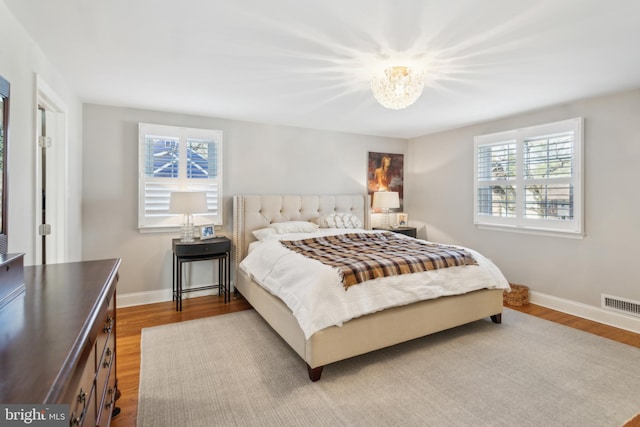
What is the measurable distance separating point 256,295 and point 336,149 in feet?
8.96

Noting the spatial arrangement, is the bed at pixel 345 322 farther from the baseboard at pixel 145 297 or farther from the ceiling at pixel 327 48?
the ceiling at pixel 327 48

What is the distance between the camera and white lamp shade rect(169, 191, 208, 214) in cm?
362

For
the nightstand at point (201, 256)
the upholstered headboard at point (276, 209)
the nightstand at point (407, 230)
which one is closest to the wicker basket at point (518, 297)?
the nightstand at point (407, 230)

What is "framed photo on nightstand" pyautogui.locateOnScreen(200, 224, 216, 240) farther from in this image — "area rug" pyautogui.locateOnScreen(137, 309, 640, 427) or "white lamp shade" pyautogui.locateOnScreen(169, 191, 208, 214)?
"area rug" pyautogui.locateOnScreen(137, 309, 640, 427)

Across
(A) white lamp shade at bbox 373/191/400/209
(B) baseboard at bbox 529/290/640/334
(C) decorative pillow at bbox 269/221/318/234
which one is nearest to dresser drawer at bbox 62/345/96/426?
(C) decorative pillow at bbox 269/221/318/234

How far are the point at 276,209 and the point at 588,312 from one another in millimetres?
3770

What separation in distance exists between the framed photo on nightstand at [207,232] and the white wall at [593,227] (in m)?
3.60

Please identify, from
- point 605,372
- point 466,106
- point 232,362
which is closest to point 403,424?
point 232,362

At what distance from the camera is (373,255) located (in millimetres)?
2900

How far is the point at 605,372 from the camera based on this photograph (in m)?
2.33

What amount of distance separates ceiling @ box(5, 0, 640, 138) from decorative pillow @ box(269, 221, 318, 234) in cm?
147

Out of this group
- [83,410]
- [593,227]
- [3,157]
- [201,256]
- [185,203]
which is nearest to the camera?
[83,410]

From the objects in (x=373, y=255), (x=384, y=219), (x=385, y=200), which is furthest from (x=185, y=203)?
(x=384, y=219)

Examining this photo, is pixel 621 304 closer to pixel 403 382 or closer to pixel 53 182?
pixel 403 382
